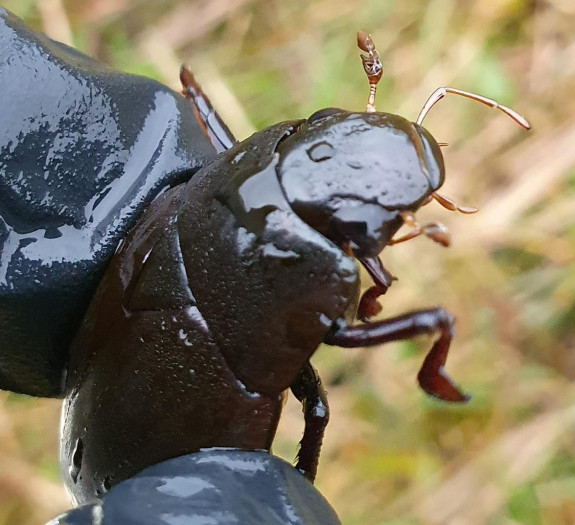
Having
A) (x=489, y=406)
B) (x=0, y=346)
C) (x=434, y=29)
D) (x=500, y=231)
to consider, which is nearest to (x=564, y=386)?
(x=489, y=406)

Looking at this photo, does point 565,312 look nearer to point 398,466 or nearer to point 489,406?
point 489,406

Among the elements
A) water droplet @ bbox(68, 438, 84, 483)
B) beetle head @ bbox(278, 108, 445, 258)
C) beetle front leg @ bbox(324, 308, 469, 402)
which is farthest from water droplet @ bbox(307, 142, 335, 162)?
water droplet @ bbox(68, 438, 84, 483)

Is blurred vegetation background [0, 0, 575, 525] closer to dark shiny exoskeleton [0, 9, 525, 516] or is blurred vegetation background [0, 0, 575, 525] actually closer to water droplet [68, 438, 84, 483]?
water droplet [68, 438, 84, 483]

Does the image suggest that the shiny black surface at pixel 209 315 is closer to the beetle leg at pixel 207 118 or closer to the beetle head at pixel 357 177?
the beetle head at pixel 357 177

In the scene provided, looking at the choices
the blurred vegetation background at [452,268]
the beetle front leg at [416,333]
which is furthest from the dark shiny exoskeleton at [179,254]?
the blurred vegetation background at [452,268]

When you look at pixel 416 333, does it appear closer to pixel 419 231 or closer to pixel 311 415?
pixel 419 231

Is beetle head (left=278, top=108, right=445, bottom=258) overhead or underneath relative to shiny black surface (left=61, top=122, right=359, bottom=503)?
overhead

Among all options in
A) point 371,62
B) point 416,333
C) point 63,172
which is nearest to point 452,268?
point 371,62
